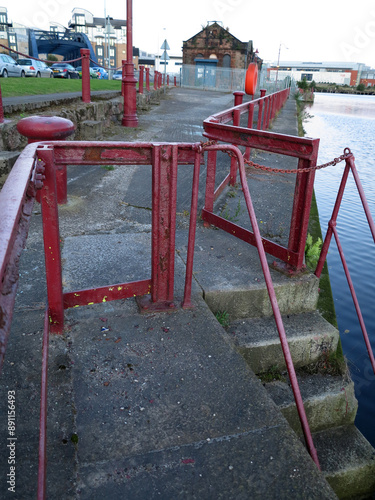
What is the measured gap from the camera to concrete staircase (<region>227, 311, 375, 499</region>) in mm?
2602

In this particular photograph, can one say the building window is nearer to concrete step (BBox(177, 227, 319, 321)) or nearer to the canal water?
the canal water

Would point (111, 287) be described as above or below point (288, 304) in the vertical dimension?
above

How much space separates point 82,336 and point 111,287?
13.9 inches

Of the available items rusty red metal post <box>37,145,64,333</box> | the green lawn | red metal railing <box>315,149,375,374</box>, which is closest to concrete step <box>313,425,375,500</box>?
red metal railing <box>315,149,375,374</box>

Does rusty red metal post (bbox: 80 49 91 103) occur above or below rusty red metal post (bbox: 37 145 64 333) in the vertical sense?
above

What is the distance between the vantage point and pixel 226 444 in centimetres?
188

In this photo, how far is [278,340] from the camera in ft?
9.70

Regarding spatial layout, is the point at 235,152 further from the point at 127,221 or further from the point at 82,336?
the point at 127,221

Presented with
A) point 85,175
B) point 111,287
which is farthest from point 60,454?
point 85,175

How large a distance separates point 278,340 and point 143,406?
4.12ft

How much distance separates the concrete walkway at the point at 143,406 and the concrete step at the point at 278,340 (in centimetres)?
31

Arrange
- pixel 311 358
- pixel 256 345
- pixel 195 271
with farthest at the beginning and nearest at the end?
pixel 195 271 → pixel 311 358 → pixel 256 345

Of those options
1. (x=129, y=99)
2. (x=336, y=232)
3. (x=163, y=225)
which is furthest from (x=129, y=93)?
(x=163, y=225)

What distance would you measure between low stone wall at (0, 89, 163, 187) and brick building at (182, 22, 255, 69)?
41.3 m
